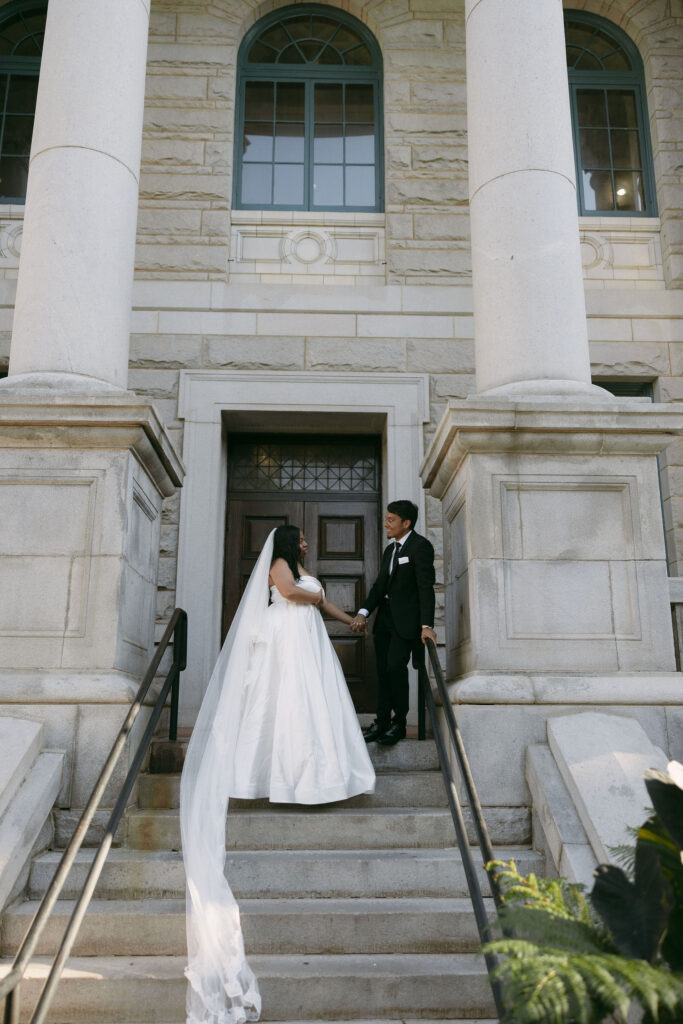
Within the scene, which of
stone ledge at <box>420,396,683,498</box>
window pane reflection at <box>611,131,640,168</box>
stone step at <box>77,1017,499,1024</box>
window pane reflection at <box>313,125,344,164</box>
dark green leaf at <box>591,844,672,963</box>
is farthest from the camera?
window pane reflection at <box>611,131,640,168</box>

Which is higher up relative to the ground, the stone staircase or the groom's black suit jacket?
the groom's black suit jacket

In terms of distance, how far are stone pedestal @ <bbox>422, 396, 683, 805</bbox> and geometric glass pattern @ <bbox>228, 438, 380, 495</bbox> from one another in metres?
3.67

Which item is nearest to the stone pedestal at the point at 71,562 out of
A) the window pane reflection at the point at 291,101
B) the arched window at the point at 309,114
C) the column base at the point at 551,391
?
the column base at the point at 551,391

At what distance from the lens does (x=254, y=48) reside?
11070 millimetres

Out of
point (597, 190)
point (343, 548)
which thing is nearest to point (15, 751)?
point (343, 548)

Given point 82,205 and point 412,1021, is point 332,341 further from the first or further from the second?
point 412,1021

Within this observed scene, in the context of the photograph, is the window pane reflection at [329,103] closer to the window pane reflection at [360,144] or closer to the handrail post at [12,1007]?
the window pane reflection at [360,144]

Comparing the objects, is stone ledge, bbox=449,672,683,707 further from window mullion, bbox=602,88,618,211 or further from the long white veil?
window mullion, bbox=602,88,618,211

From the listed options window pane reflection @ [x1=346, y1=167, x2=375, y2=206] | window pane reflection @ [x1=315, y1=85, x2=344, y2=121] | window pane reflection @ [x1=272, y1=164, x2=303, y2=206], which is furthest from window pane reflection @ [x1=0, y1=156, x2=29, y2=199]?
window pane reflection @ [x1=346, y1=167, x2=375, y2=206]

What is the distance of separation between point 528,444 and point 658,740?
2003mm

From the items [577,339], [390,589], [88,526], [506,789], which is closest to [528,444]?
[577,339]

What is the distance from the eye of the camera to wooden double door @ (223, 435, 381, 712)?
9719mm

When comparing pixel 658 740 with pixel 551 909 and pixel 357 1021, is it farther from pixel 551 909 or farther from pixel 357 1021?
pixel 551 909

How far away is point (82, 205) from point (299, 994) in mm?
5180
